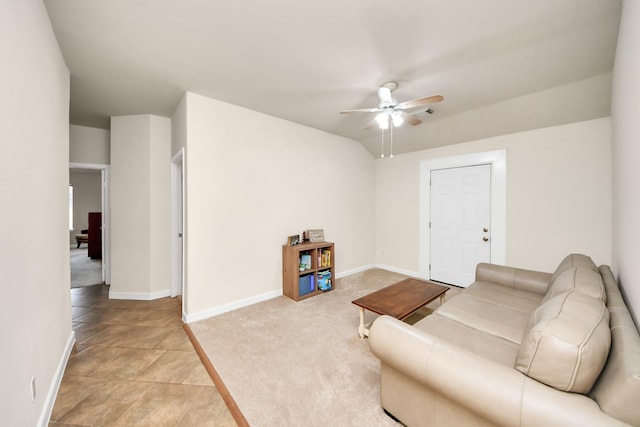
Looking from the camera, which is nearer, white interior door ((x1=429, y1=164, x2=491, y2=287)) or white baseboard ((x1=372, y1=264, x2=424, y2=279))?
white interior door ((x1=429, y1=164, x2=491, y2=287))

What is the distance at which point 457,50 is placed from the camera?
6.57ft

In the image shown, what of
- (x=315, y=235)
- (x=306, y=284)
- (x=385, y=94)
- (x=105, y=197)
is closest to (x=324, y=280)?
(x=306, y=284)

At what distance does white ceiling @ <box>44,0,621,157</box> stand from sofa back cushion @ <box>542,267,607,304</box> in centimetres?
177

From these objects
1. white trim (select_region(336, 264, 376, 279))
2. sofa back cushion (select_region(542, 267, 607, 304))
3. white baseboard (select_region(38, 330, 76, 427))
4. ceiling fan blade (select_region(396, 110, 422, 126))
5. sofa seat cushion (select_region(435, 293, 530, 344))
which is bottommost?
white baseboard (select_region(38, 330, 76, 427))

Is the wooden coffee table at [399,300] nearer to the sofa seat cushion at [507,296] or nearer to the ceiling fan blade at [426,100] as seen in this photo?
the sofa seat cushion at [507,296]

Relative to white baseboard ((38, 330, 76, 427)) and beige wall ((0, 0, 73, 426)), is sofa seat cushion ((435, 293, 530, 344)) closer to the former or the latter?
beige wall ((0, 0, 73, 426))

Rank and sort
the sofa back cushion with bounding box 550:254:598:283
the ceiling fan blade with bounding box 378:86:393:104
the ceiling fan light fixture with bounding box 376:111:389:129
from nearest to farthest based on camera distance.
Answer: the sofa back cushion with bounding box 550:254:598:283 → the ceiling fan blade with bounding box 378:86:393:104 → the ceiling fan light fixture with bounding box 376:111:389:129

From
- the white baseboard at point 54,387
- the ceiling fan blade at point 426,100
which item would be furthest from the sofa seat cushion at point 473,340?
the white baseboard at point 54,387

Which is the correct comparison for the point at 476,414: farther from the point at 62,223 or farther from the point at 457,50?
the point at 62,223

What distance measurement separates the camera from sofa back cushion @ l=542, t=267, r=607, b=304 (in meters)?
1.44

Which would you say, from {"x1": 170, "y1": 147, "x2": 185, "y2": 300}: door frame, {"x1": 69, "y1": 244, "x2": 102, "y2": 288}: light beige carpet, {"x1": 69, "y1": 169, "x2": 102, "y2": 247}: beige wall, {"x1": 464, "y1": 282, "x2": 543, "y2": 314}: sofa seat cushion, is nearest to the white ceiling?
{"x1": 170, "y1": 147, "x2": 185, "y2": 300}: door frame

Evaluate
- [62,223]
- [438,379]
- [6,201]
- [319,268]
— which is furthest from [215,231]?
[438,379]

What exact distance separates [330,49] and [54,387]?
323 centimetres

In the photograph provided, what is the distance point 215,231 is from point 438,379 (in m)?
2.63
